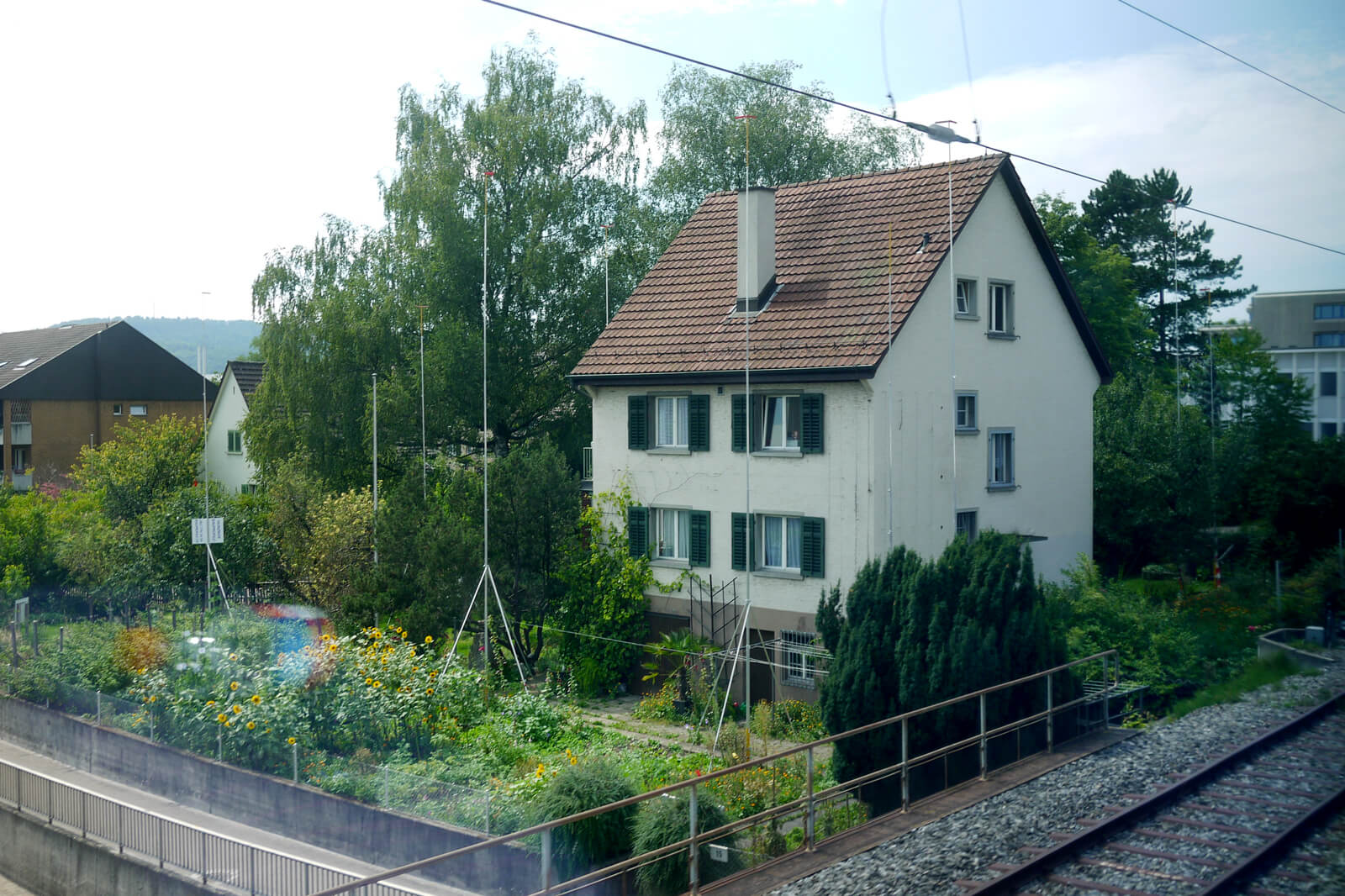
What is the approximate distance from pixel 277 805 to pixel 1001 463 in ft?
55.1

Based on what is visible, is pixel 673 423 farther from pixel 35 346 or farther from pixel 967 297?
pixel 35 346

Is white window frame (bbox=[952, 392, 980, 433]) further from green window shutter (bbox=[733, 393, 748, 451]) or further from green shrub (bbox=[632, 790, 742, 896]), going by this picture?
green shrub (bbox=[632, 790, 742, 896])

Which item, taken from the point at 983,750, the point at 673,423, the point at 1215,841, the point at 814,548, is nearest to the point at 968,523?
the point at 814,548

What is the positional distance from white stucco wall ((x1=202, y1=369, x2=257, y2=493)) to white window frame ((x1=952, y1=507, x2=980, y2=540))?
127 feet

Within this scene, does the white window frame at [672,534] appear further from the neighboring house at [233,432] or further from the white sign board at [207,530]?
the neighboring house at [233,432]

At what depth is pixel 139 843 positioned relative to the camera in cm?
1728

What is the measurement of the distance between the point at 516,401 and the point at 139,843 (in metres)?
23.5

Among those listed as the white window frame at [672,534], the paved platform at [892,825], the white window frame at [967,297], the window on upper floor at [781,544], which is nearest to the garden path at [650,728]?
the white window frame at [672,534]

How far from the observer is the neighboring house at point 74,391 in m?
58.9

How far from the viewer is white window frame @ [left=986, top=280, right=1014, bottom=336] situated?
88.2 feet

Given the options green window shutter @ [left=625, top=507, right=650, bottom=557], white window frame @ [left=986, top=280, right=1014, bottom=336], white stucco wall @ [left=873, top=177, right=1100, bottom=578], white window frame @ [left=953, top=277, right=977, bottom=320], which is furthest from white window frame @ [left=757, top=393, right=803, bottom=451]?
white window frame @ [left=986, top=280, right=1014, bottom=336]

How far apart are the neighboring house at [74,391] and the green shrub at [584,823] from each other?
46.9 metres

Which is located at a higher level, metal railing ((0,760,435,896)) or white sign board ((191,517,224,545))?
white sign board ((191,517,224,545))

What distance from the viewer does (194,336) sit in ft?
372
